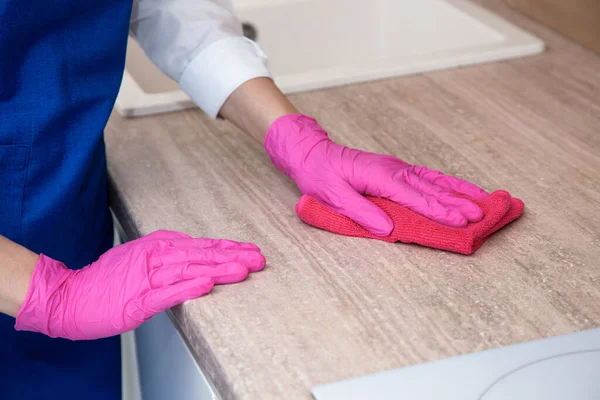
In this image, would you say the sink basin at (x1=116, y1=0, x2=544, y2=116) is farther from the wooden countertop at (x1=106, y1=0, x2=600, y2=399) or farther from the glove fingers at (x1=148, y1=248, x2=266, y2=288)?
the glove fingers at (x1=148, y1=248, x2=266, y2=288)

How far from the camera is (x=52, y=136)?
1131 millimetres

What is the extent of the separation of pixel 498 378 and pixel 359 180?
16.0 inches

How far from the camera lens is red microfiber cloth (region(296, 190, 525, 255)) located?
1.03 metres

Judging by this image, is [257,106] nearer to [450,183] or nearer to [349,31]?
[450,183]

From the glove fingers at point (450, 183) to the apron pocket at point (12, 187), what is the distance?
57 cm

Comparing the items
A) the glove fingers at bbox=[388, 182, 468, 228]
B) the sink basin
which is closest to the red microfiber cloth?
the glove fingers at bbox=[388, 182, 468, 228]

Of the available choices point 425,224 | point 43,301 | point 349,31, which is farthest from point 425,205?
point 349,31

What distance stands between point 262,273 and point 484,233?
304 millimetres

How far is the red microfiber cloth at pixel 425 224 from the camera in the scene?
1.03 meters

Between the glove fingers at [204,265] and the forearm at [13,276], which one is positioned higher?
the glove fingers at [204,265]

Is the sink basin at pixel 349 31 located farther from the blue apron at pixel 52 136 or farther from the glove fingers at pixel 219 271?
the glove fingers at pixel 219 271

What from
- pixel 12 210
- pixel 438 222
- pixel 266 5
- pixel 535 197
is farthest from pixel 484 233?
pixel 266 5

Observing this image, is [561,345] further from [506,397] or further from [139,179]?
[139,179]

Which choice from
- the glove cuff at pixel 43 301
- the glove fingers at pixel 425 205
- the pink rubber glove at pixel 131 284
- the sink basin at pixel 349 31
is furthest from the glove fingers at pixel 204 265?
the sink basin at pixel 349 31
